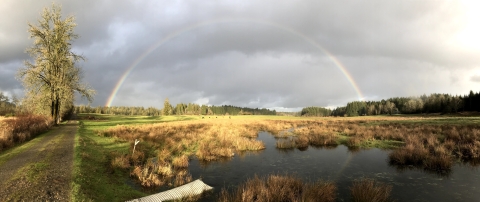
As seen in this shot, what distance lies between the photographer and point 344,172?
1441 cm

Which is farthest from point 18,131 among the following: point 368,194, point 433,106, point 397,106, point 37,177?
point 397,106

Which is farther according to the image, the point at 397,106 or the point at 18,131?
the point at 397,106

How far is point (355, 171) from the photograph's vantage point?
14.6 meters

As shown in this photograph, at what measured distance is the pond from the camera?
10734mm

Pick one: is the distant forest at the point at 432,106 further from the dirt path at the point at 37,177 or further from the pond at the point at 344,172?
the dirt path at the point at 37,177

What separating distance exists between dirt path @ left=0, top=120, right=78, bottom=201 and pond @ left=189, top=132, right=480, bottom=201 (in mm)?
5584

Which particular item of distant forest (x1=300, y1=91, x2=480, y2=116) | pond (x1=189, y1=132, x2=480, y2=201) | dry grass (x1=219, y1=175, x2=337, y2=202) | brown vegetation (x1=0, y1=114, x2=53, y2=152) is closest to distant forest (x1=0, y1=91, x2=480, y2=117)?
distant forest (x1=300, y1=91, x2=480, y2=116)

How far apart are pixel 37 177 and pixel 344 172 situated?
15655 mm

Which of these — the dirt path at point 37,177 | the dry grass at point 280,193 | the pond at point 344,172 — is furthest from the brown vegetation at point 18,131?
the dry grass at point 280,193

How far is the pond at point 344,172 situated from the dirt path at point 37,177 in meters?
5.58

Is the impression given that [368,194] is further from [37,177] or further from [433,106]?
[433,106]

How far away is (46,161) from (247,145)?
15.6 meters

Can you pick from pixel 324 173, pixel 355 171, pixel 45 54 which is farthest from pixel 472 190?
pixel 45 54

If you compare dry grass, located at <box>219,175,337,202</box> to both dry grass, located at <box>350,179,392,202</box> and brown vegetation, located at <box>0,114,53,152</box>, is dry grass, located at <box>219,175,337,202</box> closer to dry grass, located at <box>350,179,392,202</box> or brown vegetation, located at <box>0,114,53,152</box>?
dry grass, located at <box>350,179,392,202</box>
